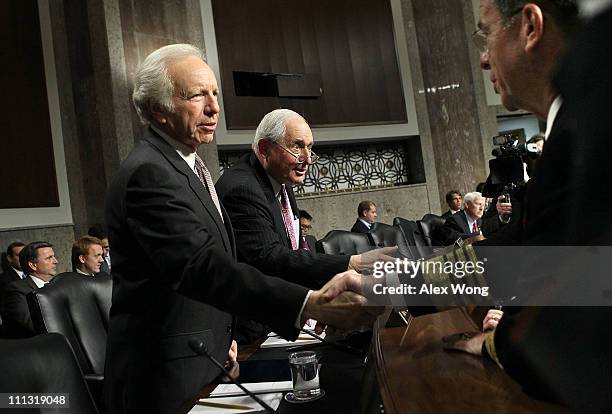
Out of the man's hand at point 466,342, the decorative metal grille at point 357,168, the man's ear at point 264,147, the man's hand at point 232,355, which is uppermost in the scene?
the decorative metal grille at point 357,168

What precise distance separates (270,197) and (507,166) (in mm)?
1445

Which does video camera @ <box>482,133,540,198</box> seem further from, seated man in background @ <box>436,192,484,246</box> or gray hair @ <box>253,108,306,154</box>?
seated man in background @ <box>436,192,484,246</box>

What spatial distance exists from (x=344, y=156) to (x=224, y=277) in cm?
834

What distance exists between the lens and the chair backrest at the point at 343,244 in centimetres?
409

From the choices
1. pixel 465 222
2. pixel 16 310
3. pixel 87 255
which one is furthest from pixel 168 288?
pixel 465 222

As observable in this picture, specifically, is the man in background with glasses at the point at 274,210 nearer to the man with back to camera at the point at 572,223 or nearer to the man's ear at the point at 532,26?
the man's ear at the point at 532,26

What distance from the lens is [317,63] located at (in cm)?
922

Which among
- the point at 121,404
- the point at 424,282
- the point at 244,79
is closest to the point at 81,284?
the point at 121,404

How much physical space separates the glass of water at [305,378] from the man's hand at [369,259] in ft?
1.30

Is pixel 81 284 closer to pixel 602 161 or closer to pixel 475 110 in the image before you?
pixel 602 161

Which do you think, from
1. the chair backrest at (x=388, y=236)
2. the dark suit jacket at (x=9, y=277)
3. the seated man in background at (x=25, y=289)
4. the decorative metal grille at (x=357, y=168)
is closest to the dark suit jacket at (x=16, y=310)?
the seated man in background at (x=25, y=289)

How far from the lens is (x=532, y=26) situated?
91 cm

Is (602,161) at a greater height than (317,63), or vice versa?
(317,63)

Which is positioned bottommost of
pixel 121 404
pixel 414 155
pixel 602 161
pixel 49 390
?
pixel 121 404
